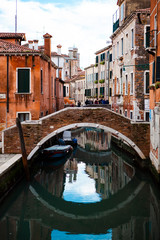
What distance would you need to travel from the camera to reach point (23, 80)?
15641 millimetres

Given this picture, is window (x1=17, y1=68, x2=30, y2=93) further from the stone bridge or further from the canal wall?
the canal wall

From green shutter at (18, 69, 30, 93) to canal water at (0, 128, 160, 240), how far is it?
3.56 meters

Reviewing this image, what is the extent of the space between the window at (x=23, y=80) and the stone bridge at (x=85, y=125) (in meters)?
2.53

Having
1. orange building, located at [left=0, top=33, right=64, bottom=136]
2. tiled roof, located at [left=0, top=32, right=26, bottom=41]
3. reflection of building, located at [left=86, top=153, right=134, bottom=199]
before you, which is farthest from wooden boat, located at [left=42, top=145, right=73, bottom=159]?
tiled roof, located at [left=0, top=32, right=26, bottom=41]

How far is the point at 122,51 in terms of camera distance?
63.1 feet

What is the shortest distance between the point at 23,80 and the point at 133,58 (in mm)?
5334

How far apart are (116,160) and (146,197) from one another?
20.0 feet

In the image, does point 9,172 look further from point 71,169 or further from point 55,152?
point 55,152

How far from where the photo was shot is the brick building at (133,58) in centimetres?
1602

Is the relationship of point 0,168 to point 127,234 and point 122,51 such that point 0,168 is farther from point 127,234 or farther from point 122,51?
point 122,51

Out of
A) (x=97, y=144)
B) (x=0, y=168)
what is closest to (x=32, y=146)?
(x=0, y=168)

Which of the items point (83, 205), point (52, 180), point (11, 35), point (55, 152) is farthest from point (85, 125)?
point (11, 35)

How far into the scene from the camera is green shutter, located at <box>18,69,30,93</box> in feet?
51.3

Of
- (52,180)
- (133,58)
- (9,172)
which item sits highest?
(133,58)
